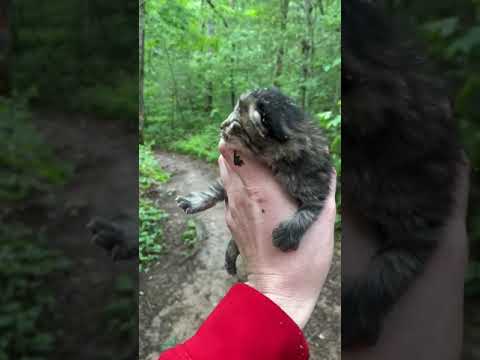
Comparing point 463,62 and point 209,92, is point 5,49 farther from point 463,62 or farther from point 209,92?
point 463,62

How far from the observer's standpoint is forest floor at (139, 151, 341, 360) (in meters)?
1.51

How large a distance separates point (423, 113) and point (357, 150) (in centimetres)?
22

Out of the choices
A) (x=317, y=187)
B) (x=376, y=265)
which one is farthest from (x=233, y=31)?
(x=376, y=265)

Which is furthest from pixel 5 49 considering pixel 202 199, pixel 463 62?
pixel 463 62

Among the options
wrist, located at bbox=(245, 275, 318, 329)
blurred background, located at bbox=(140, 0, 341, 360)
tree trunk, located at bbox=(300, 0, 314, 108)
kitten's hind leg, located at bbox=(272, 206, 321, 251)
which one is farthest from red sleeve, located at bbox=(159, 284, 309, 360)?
tree trunk, located at bbox=(300, 0, 314, 108)

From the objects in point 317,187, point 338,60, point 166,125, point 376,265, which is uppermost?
point 338,60

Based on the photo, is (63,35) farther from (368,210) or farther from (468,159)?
(468,159)

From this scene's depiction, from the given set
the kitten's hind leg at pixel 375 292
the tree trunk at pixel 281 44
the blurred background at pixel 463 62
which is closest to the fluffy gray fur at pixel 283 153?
the tree trunk at pixel 281 44

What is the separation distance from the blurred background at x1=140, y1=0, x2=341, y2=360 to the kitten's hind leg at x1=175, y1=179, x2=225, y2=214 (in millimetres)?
39

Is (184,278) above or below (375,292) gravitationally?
below

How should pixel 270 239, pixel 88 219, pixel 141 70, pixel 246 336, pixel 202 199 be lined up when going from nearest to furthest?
pixel 246 336 → pixel 88 219 → pixel 270 239 → pixel 141 70 → pixel 202 199

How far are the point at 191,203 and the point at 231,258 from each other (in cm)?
27

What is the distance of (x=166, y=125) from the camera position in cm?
156

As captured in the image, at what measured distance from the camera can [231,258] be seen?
5.05ft
